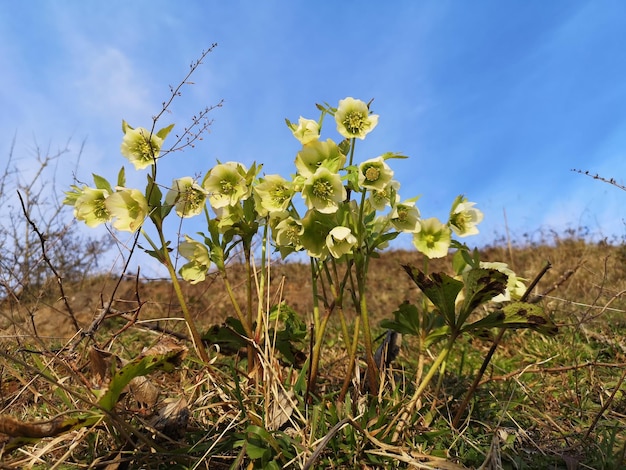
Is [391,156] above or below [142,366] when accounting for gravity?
above

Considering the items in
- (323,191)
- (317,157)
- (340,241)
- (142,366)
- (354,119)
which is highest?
(354,119)

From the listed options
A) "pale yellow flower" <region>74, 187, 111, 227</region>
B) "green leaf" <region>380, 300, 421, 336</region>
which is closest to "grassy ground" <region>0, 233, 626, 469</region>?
"green leaf" <region>380, 300, 421, 336</region>

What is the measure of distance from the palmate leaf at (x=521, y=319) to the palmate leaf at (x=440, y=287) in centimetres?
8

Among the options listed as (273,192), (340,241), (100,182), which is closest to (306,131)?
(273,192)

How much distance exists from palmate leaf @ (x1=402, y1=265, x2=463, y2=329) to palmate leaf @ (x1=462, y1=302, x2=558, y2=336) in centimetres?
8

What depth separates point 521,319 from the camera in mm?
1233

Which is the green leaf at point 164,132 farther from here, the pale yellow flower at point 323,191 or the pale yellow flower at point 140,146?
the pale yellow flower at point 323,191

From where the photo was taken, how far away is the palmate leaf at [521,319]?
1.21 meters

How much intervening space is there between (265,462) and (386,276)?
17.7 ft

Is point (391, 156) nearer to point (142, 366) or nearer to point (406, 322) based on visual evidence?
point (406, 322)

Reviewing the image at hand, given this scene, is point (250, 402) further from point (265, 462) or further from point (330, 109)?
point (330, 109)

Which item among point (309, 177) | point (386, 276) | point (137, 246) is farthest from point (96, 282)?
point (309, 177)

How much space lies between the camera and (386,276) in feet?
21.3

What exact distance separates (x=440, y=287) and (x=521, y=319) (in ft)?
0.72
